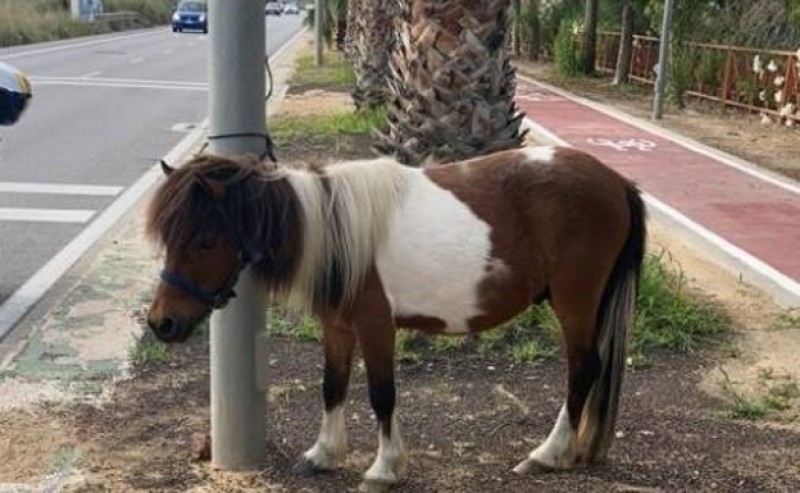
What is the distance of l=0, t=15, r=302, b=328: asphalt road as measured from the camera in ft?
29.2

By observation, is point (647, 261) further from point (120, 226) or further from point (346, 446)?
point (120, 226)

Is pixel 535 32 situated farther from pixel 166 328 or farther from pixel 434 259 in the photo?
pixel 166 328

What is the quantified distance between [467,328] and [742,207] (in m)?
7.81

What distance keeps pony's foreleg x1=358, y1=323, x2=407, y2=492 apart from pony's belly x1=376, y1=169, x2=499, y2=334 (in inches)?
5.1

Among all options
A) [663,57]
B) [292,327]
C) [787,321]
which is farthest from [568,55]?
[292,327]

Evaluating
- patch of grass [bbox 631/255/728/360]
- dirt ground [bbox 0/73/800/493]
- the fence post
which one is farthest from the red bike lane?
dirt ground [bbox 0/73/800/493]

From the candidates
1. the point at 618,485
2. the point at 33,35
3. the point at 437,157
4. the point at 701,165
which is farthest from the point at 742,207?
the point at 33,35

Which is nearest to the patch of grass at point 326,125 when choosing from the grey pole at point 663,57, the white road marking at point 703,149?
the white road marking at point 703,149

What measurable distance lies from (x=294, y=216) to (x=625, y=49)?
80.2 feet

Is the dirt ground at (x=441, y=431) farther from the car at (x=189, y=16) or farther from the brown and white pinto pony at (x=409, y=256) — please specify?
the car at (x=189, y=16)

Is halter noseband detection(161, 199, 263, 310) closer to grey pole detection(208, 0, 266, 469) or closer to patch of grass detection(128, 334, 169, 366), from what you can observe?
grey pole detection(208, 0, 266, 469)

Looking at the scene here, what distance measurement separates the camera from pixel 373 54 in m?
16.6

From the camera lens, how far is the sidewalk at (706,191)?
842 cm

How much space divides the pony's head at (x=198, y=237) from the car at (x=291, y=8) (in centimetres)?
10569
